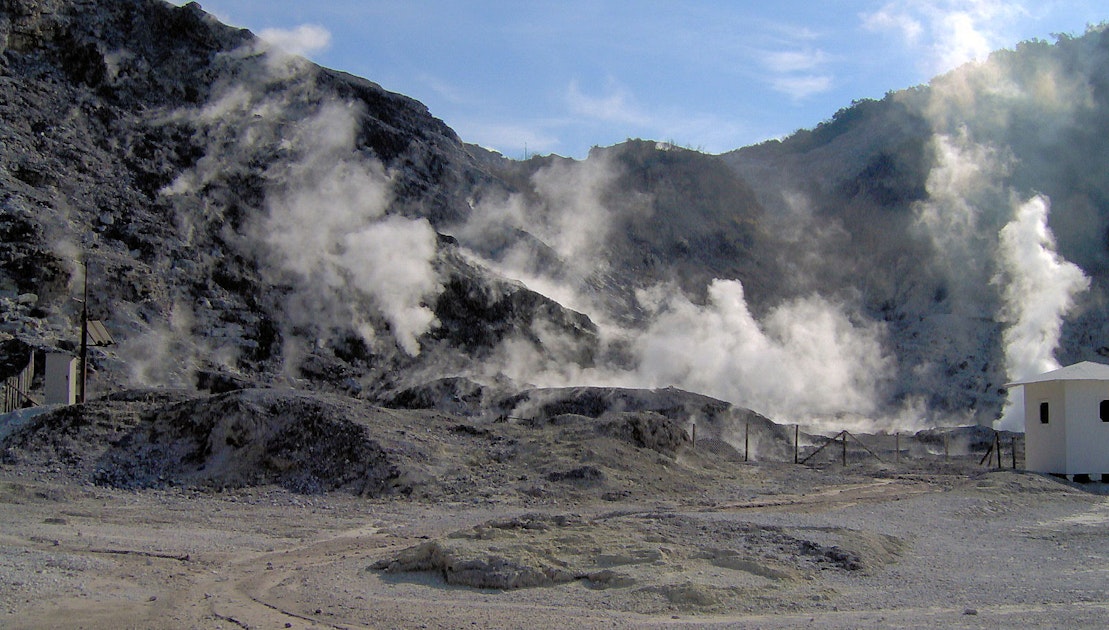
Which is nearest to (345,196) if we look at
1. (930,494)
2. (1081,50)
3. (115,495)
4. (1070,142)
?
(115,495)

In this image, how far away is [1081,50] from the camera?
57.3 m

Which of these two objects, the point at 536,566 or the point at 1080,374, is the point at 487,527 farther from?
the point at 1080,374

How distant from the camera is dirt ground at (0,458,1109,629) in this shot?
888cm

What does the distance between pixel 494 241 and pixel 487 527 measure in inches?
1246

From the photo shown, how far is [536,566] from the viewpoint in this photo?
10.2m

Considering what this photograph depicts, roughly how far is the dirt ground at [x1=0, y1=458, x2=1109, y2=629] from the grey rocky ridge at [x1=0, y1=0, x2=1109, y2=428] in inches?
584

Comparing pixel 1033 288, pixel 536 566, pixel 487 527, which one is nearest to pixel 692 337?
pixel 1033 288

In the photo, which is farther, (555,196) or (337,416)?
(555,196)

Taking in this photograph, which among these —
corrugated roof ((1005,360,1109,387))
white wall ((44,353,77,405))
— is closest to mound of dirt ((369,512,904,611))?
corrugated roof ((1005,360,1109,387))

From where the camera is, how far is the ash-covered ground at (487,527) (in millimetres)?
9180

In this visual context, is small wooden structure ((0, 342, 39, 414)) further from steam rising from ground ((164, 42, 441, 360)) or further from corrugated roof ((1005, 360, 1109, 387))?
corrugated roof ((1005, 360, 1109, 387))

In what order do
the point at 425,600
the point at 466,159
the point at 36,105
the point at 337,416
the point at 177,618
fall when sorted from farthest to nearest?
the point at 466,159 → the point at 36,105 → the point at 337,416 → the point at 425,600 → the point at 177,618

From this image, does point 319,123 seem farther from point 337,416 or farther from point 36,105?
point 337,416

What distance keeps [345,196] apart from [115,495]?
73.0 feet
